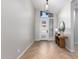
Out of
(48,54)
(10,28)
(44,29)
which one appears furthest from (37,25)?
(10,28)

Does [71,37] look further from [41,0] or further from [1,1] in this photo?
[1,1]

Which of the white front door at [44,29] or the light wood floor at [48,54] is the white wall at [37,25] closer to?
the white front door at [44,29]

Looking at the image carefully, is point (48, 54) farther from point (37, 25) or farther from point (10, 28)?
point (37, 25)

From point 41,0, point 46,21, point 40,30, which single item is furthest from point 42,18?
point 41,0

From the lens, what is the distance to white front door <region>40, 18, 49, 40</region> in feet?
37.3

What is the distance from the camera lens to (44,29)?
11.4 metres

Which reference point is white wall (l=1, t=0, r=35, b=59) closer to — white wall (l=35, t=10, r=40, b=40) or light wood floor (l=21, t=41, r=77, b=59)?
light wood floor (l=21, t=41, r=77, b=59)

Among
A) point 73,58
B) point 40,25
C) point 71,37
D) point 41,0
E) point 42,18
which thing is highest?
point 41,0

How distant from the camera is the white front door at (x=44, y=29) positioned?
1137 cm

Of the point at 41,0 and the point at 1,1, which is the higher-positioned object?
the point at 41,0

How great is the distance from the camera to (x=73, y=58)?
4.79 metres

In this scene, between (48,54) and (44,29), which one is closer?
(48,54)

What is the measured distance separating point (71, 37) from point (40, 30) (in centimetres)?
546

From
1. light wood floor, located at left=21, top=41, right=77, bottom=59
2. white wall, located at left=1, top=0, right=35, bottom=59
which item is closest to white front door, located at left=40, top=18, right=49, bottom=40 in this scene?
light wood floor, located at left=21, top=41, right=77, bottom=59
